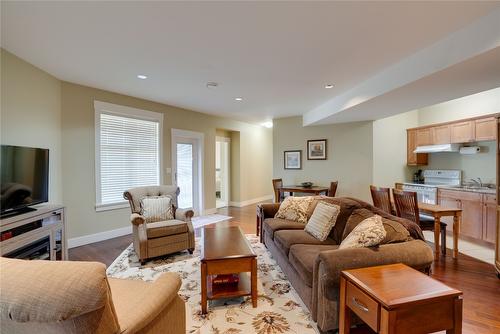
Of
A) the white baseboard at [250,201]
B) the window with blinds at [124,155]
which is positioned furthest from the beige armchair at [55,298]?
the white baseboard at [250,201]

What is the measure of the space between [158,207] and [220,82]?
2057mm

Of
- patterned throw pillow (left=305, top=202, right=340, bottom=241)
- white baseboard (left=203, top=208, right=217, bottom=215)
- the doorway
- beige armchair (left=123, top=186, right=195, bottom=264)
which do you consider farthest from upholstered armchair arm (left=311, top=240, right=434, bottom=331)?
the doorway

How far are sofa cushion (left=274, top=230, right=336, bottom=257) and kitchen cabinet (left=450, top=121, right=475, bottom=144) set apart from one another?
12.2 ft

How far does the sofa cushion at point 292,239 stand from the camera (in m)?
2.68

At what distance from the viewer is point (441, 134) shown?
16.7 ft

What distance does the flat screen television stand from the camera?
247 centimetres

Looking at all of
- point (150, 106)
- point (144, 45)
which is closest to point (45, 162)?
point (144, 45)

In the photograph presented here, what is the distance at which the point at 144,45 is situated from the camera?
2.61 meters

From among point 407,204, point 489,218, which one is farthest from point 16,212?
point 489,218

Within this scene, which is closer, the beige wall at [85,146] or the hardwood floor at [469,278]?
the hardwood floor at [469,278]

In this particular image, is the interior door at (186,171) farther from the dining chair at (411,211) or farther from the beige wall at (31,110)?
the dining chair at (411,211)

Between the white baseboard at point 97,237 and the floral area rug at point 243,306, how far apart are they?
115 centimetres

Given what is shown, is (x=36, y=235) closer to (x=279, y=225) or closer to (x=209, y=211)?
(x=279, y=225)

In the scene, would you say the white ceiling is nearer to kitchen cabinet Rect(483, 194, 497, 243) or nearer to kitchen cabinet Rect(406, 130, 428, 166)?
kitchen cabinet Rect(483, 194, 497, 243)
